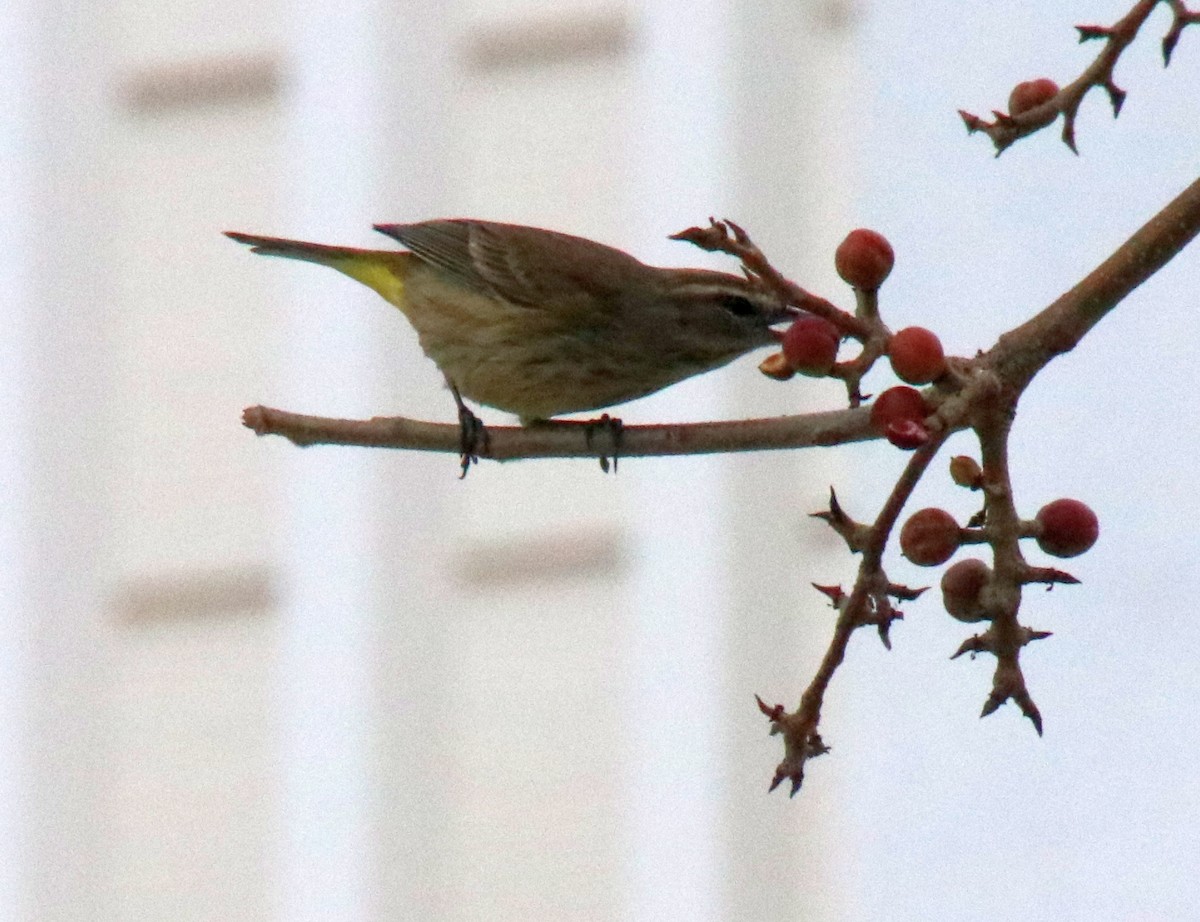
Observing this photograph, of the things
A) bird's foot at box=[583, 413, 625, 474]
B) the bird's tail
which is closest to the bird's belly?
Answer: bird's foot at box=[583, 413, 625, 474]

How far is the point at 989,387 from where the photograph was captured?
1610 mm

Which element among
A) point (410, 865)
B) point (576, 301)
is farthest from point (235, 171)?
point (576, 301)

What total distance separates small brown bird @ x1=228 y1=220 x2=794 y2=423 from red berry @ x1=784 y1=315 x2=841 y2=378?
1512mm

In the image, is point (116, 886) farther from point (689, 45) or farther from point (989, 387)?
point (989, 387)

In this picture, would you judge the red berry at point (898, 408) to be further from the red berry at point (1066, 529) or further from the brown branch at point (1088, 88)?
the brown branch at point (1088, 88)

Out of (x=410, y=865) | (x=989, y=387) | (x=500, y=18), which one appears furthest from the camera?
(x=500, y=18)

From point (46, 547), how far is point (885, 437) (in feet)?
17.9

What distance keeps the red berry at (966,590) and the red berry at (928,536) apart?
50mm

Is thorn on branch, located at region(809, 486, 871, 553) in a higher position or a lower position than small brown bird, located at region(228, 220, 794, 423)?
lower

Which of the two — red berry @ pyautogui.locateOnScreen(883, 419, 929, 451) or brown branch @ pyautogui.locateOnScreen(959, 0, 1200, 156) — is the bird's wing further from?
red berry @ pyautogui.locateOnScreen(883, 419, 929, 451)

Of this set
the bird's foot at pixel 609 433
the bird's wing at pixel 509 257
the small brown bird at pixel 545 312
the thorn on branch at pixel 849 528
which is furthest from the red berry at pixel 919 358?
the bird's wing at pixel 509 257

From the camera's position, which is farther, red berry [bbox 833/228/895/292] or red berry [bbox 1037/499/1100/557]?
red berry [bbox 833/228/895/292]

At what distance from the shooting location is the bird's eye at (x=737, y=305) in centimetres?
342

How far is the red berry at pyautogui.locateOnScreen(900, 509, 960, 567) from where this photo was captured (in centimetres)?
165
